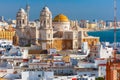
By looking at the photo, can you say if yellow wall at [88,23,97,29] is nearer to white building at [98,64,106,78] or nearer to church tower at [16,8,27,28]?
church tower at [16,8,27,28]

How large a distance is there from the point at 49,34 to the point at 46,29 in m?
0.44

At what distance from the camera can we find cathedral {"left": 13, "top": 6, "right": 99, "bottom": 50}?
42031 mm

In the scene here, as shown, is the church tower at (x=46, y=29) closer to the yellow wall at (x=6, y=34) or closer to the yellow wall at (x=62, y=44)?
the yellow wall at (x=62, y=44)

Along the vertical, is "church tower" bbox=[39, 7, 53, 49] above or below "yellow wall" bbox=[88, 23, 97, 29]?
below

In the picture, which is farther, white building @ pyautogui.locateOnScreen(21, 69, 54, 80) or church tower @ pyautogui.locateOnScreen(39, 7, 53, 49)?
church tower @ pyautogui.locateOnScreen(39, 7, 53, 49)

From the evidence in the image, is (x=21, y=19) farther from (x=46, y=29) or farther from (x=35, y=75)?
(x=35, y=75)

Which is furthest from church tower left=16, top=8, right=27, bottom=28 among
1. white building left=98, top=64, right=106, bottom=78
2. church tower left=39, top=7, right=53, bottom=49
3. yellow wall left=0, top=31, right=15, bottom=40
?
white building left=98, top=64, right=106, bottom=78

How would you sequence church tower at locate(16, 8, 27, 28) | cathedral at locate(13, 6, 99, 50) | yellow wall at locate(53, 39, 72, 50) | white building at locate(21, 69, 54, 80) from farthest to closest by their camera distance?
1. church tower at locate(16, 8, 27, 28)
2. yellow wall at locate(53, 39, 72, 50)
3. cathedral at locate(13, 6, 99, 50)
4. white building at locate(21, 69, 54, 80)

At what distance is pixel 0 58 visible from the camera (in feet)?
114

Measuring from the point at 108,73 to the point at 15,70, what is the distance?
15.7 meters

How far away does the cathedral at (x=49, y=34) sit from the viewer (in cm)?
4203

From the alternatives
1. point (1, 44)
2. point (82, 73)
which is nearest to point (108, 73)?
point (82, 73)

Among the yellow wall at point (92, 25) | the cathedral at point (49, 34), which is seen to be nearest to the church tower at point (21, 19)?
the cathedral at point (49, 34)

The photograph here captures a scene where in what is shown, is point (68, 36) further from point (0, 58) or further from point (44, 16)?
point (0, 58)
